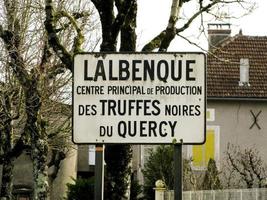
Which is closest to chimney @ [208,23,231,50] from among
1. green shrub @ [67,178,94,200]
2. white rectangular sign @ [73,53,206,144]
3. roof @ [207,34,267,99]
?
roof @ [207,34,267,99]

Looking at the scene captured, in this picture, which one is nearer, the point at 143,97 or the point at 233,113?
the point at 143,97

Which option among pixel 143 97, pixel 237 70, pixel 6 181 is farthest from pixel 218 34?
pixel 143 97

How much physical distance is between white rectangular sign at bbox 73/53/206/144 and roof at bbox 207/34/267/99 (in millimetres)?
32958

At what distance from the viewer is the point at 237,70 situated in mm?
41094

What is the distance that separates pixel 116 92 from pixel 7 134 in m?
21.8

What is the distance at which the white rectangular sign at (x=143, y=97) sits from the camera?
6031 millimetres

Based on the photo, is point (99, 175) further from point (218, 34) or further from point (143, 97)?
point (218, 34)

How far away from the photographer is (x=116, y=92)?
19.9ft

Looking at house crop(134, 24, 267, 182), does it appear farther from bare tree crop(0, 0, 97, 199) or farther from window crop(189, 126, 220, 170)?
bare tree crop(0, 0, 97, 199)

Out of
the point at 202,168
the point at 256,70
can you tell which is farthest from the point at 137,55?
the point at 256,70

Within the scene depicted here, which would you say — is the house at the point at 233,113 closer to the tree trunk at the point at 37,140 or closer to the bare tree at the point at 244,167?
the bare tree at the point at 244,167

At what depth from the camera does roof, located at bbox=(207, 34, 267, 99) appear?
131 ft

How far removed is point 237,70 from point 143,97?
3548 cm

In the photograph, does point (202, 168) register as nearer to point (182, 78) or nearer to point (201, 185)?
point (201, 185)
